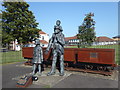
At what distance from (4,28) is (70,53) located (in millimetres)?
21927

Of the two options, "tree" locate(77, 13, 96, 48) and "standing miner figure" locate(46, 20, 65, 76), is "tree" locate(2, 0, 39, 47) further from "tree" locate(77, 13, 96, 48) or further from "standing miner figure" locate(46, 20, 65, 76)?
"standing miner figure" locate(46, 20, 65, 76)

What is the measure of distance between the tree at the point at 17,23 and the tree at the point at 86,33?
11.6m

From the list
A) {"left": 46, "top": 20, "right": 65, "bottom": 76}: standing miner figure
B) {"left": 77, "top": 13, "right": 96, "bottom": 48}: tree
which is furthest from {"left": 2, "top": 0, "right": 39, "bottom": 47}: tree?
{"left": 46, "top": 20, "right": 65, "bottom": 76}: standing miner figure

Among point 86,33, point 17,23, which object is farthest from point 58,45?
point 17,23

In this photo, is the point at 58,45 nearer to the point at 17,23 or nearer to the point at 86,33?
the point at 86,33

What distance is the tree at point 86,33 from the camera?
717 inches

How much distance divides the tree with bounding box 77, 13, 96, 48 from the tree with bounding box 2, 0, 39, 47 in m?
11.6

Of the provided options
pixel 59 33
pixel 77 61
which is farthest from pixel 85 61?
pixel 59 33

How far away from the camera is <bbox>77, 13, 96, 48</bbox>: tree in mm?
18203

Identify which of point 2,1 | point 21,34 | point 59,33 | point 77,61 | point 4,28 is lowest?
point 77,61

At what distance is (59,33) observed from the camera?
20.8ft

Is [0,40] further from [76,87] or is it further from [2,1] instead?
[76,87]

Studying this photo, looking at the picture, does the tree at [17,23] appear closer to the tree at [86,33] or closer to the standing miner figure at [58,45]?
the tree at [86,33]

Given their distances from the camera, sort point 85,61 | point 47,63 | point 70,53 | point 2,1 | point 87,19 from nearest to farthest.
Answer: point 85,61, point 70,53, point 47,63, point 87,19, point 2,1
